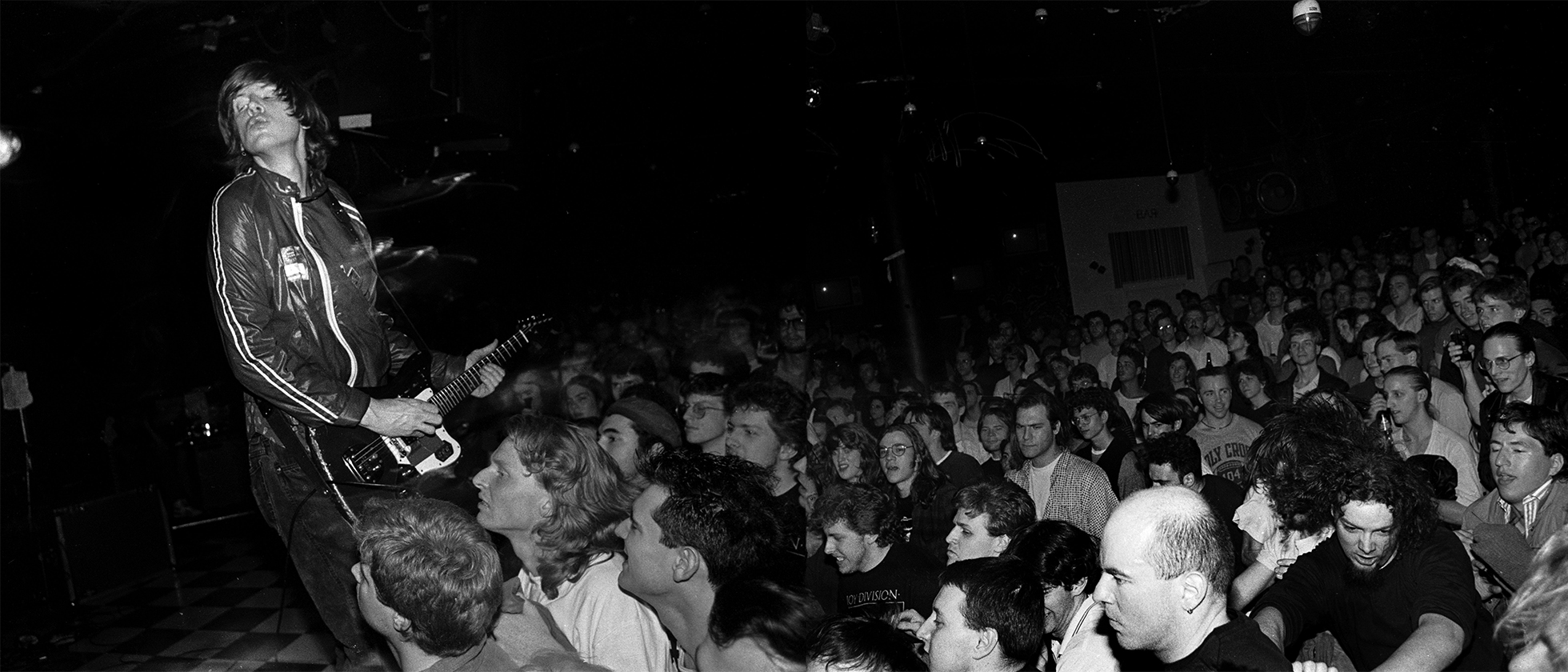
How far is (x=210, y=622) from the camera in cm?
524

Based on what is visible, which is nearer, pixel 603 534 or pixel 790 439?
pixel 603 534

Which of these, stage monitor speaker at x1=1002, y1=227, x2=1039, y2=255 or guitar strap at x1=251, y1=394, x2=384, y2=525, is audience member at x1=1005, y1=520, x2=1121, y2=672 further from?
stage monitor speaker at x1=1002, y1=227, x2=1039, y2=255

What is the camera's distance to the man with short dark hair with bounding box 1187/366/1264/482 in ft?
13.3

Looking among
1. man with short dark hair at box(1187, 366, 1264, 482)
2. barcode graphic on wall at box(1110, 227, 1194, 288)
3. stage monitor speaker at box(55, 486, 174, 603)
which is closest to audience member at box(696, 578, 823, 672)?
man with short dark hair at box(1187, 366, 1264, 482)

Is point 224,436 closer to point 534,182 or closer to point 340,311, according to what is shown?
point 534,182

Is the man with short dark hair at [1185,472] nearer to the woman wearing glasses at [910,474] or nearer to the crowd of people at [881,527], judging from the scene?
the crowd of people at [881,527]

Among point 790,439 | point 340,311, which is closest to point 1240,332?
point 790,439

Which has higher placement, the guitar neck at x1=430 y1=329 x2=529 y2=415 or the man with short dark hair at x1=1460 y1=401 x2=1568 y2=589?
the guitar neck at x1=430 y1=329 x2=529 y2=415

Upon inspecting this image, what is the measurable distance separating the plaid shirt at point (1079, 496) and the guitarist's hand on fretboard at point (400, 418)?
2.06m

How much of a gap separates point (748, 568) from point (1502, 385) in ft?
9.58

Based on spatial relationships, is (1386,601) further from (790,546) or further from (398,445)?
(398,445)

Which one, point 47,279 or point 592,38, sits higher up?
point 592,38

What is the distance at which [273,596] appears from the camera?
563 centimetres

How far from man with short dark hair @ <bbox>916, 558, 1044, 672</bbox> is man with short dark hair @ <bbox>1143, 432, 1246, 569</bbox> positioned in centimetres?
135
